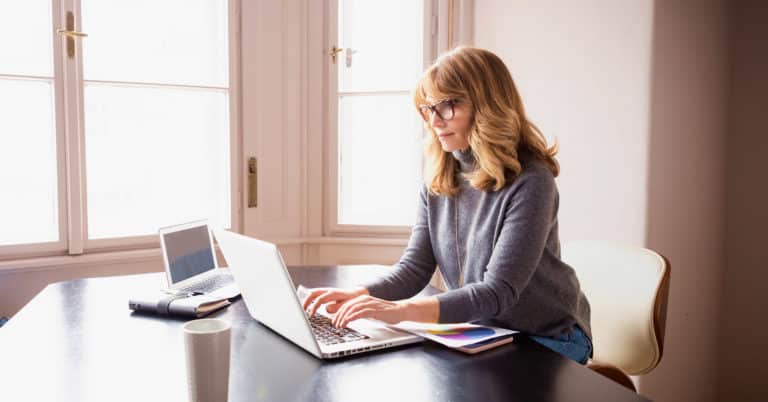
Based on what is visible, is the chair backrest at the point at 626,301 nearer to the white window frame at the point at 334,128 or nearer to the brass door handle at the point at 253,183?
the white window frame at the point at 334,128

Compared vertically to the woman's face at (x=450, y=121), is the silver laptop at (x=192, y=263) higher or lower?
lower

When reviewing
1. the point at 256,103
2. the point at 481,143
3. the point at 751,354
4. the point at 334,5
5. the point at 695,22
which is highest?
the point at 334,5

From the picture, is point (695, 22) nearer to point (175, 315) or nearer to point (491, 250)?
point (491, 250)

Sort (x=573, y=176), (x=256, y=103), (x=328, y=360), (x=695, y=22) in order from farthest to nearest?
Answer: 1. (x=256, y=103)
2. (x=573, y=176)
3. (x=695, y=22)
4. (x=328, y=360)

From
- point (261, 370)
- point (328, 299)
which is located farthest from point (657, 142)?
point (261, 370)

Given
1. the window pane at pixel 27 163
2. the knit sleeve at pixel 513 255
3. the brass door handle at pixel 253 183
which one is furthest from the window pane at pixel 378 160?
the knit sleeve at pixel 513 255

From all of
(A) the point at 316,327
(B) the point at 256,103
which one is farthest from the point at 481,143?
(B) the point at 256,103

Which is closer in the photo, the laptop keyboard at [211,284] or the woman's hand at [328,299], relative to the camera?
the woman's hand at [328,299]

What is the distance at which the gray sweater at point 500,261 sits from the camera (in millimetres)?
1336

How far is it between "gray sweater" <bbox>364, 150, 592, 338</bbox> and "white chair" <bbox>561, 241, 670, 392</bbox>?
142 mm

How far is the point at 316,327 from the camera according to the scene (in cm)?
128

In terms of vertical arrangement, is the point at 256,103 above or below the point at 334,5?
below

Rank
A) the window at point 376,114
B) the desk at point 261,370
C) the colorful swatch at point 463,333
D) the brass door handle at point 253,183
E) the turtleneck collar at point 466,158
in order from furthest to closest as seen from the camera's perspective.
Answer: the window at point 376,114, the brass door handle at point 253,183, the turtleneck collar at point 466,158, the colorful swatch at point 463,333, the desk at point 261,370

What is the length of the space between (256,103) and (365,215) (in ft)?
2.52
